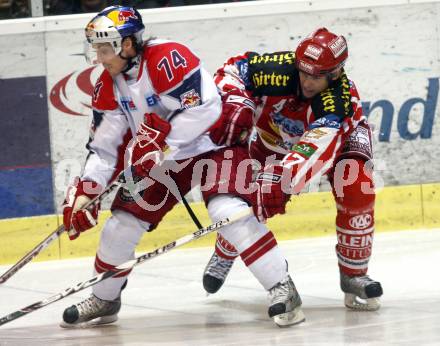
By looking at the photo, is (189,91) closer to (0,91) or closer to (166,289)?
(166,289)

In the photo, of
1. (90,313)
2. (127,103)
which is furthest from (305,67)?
(90,313)

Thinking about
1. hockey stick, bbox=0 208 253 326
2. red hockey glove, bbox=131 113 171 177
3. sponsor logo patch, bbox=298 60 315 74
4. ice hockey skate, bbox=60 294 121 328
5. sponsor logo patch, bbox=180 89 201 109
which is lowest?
ice hockey skate, bbox=60 294 121 328

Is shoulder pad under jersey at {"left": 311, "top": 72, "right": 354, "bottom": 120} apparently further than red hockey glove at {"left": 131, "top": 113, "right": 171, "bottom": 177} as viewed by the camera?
Yes

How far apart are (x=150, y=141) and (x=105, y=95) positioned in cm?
33

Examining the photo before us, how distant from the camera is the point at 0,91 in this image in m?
6.25

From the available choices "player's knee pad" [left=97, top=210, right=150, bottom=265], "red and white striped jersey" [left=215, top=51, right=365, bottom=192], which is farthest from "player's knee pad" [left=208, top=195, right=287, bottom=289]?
"player's knee pad" [left=97, top=210, right=150, bottom=265]

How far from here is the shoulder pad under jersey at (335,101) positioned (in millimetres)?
4574

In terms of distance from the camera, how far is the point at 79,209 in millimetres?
4613

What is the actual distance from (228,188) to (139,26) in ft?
2.27

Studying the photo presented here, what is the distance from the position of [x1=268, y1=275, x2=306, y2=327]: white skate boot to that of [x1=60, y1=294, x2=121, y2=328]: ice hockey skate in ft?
2.24

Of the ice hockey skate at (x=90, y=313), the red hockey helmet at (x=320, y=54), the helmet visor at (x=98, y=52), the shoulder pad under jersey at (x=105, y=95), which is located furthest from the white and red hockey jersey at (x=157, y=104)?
the ice hockey skate at (x=90, y=313)

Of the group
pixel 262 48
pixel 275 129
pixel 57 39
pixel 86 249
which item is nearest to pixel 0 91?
pixel 57 39

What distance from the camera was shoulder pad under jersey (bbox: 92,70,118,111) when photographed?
4617 mm

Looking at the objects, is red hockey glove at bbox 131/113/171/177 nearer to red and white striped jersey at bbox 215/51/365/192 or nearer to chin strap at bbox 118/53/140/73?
chin strap at bbox 118/53/140/73
